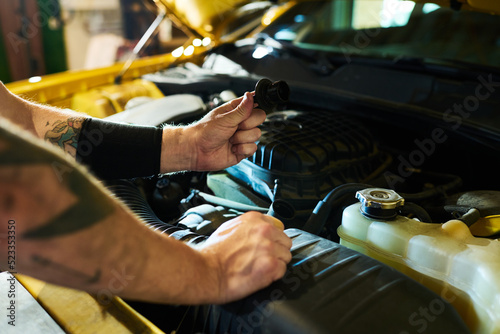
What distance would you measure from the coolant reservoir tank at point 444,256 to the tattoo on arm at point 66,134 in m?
0.70

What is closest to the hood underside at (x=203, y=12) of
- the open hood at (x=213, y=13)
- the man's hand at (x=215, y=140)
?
the open hood at (x=213, y=13)

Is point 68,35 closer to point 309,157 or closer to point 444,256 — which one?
point 309,157

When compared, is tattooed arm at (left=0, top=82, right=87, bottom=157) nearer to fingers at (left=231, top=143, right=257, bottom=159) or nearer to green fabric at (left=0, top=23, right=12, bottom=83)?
fingers at (left=231, top=143, right=257, bottom=159)

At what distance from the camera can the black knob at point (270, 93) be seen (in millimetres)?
899

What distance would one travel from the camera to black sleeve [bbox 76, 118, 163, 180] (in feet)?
3.28

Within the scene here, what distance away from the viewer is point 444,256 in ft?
2.13

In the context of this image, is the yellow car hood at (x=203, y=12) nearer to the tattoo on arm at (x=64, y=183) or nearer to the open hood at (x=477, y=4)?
the open hood at (x=477, y=4)

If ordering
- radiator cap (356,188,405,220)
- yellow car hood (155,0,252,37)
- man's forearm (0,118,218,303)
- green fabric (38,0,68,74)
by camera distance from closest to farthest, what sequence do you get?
man's forearm (0,118,218,303), radiator cap (356,188,405,220), yellow car hood (155,0,252,37), green fabric (38,0,68,74)

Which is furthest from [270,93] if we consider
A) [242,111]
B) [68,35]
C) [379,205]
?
[68,35]

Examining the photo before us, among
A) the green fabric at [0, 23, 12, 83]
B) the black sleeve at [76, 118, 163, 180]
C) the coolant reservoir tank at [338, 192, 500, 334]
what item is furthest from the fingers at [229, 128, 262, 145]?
the green fabric at [0, 23, 12, 83]

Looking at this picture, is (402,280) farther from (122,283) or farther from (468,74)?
(468,74)

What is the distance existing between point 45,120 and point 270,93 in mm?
619

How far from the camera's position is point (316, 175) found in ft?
3.27

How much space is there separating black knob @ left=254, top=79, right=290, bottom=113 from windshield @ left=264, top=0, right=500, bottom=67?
61 centimetres
